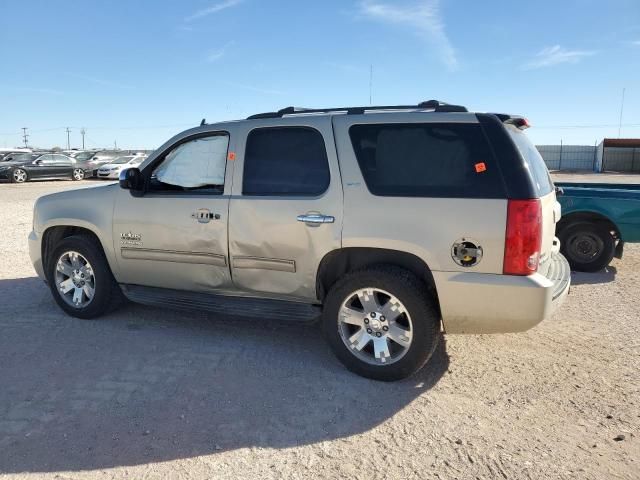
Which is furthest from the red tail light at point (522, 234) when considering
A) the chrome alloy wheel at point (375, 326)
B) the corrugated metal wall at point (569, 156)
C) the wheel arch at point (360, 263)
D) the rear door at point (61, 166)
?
the corrugated metal wall at point (569, 156)

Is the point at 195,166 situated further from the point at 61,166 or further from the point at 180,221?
the point at 61,166

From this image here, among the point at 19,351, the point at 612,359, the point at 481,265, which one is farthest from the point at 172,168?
the point at 612,359

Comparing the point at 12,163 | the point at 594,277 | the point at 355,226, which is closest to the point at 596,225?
the point at 594,277

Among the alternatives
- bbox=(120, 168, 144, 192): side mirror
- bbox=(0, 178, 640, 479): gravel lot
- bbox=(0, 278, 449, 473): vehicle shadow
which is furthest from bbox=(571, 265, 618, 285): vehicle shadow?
bbox=(120, 168, 144, 192): side mirror

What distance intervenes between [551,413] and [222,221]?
2.77 metres

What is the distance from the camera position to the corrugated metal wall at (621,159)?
41.8 meters

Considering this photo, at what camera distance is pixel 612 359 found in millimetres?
4141

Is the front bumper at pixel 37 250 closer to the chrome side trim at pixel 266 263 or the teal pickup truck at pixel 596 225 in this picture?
the chrome side trim at pixel 266 263

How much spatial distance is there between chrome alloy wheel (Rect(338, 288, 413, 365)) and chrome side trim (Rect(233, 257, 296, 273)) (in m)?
0.53

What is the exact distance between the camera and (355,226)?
366 centimetres

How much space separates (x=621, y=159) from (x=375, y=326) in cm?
4638

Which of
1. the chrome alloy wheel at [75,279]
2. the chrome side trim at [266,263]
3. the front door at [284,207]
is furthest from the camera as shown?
the chrome alloy wheel at [75,279]

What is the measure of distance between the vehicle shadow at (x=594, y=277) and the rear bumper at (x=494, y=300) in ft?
11.8

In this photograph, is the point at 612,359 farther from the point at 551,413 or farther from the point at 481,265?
the point at 481,265
